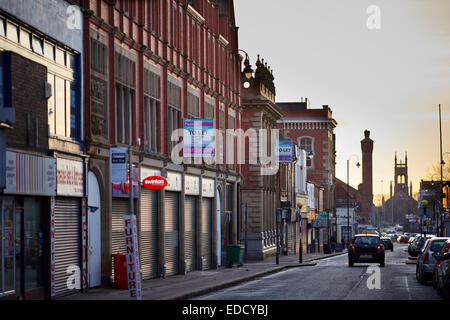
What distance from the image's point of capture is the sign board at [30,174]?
23.0 m

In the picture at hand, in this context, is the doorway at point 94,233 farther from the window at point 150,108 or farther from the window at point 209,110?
the window at point 209,110

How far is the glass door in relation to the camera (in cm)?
2272

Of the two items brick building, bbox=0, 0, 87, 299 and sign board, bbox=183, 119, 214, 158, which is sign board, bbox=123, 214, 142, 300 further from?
sign board, bbox=183, 119, 214, 158

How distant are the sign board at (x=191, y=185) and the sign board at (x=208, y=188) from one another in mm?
1296

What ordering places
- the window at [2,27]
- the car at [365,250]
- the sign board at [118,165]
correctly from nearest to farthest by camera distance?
the window at [2,27], the sign board at [118,165], the car at [365,250]

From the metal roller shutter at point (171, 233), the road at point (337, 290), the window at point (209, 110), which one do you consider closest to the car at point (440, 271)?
the road at point (337, 290)

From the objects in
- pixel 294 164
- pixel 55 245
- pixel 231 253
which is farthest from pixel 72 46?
pixel 294 164

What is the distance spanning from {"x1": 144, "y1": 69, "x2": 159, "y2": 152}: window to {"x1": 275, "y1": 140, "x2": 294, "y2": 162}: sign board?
2438 centimetres

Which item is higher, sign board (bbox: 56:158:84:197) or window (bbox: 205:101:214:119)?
window (bbox: 205:101:214:119)

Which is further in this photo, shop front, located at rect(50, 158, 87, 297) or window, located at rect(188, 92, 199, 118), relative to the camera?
window, located at rect(188, 92, 199, 118)

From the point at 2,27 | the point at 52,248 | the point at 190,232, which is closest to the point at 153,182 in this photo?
the point at 52,248

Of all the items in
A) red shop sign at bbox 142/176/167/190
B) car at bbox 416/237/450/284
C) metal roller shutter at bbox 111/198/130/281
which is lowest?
car at bbox 416/237/450/284

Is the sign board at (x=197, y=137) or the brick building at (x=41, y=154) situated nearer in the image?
the brick building at (x=41, y=154)

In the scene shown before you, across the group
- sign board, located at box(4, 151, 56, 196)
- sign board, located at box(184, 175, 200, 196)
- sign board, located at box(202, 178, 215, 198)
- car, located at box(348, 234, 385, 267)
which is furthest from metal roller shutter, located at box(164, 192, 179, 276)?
sign board, located at box(4, 151, 56, 196)
